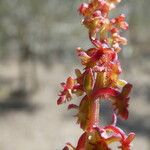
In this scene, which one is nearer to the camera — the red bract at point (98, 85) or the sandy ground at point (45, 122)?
the red bract at point (98, 85)

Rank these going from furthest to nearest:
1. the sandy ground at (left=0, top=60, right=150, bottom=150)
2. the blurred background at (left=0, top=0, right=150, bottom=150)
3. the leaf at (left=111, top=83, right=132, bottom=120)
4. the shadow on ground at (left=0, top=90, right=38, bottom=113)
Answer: the shadow on ground at (left=0, top=90, right=38, bottom=113)
the blurred background at (left=0, top=0, right=150, bottom=150)
the sandy ground at (left=0, top=60, right=150, bottom=150)
the leaf at (left=111, top=83, right=132, bottom=120)

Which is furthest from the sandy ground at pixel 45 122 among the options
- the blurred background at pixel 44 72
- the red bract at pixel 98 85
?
the red bract at pixel 98 85

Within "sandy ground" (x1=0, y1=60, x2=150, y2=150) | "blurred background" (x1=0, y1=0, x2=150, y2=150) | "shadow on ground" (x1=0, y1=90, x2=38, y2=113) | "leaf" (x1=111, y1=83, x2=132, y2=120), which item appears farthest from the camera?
"shadow on ground" (x1=0, y1=90, x2=38, y2=113)

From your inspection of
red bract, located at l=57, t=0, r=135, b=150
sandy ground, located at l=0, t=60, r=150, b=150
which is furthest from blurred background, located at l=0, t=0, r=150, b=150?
red bract, located at l=57, t=0, r=135, b=150

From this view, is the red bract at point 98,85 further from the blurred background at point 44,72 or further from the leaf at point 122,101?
the blurred background at point 44,72

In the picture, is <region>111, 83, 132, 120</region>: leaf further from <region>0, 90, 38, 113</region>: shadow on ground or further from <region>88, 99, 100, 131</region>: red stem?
<region>0, 90, 38, 113</region>: shadow on ground

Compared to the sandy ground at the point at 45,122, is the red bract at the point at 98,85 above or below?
above

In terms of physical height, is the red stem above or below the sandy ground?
above
